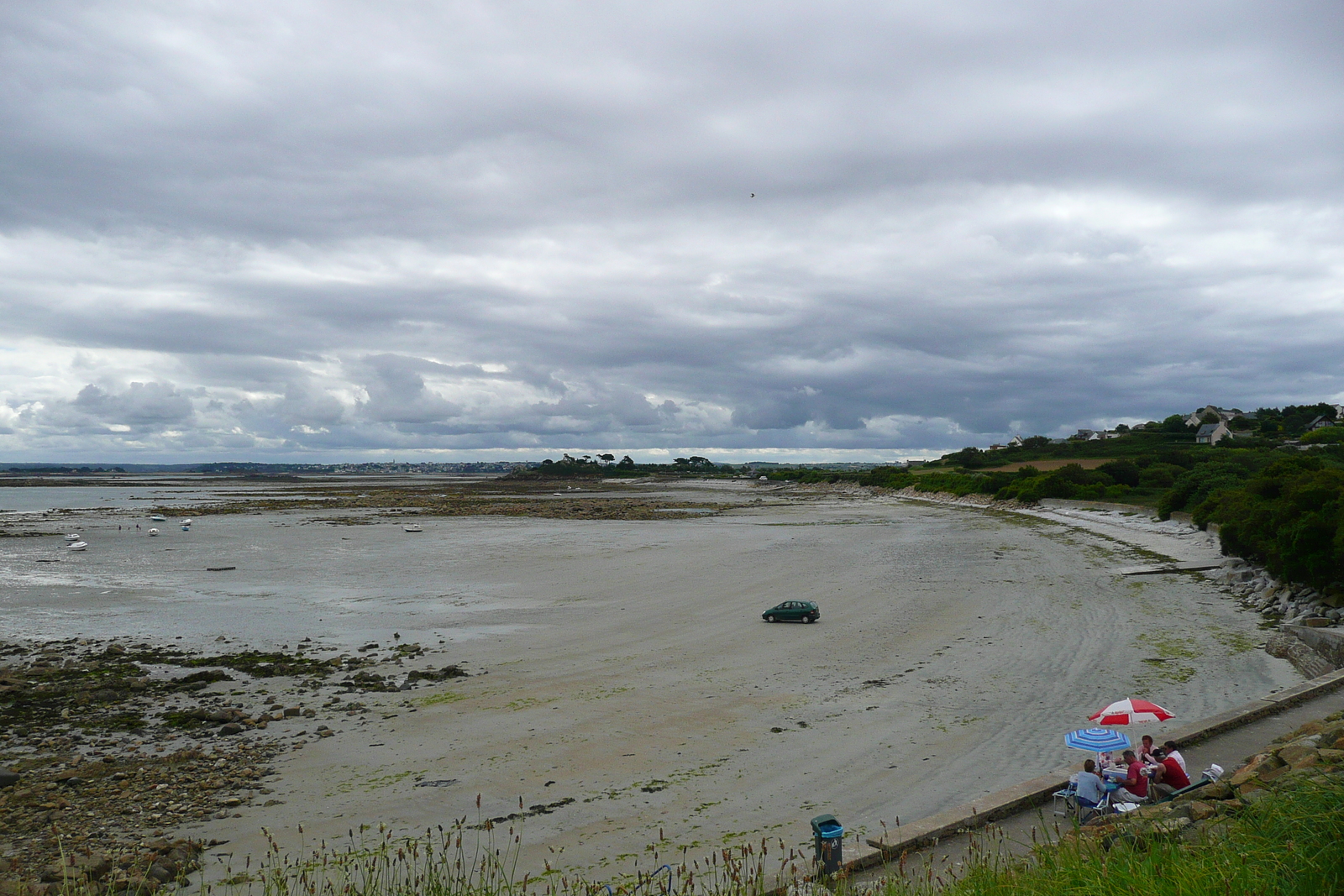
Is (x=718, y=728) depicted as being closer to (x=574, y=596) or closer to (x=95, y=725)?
(x=95, y=725)

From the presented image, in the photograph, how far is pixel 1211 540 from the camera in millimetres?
38969

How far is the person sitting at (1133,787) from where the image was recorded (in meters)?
8.98

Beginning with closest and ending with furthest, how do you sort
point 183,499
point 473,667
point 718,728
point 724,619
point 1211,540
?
point 718,728, point 473,667, point 724,619, point 1211,540, point 183,499

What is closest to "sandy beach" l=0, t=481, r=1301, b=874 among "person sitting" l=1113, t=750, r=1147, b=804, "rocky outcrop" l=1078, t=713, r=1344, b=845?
"person sitting" l=1113, t=750, r=1147, b=804

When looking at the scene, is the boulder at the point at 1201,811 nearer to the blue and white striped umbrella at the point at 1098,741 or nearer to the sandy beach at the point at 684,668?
the blue and white striped umbrella at the point at 1098,741

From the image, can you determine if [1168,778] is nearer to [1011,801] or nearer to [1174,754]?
[1174,754]

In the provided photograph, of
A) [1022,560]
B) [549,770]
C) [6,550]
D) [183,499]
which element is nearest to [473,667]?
[549,770]

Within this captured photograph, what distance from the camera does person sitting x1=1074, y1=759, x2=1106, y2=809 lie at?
29.0 feet

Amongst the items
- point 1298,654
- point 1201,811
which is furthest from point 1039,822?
point 1298,654

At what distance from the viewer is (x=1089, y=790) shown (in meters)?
8.89

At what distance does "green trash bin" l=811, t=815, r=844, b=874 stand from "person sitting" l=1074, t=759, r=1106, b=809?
3600mm

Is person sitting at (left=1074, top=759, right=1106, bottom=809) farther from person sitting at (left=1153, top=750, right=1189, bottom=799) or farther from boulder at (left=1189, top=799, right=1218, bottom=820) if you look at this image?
boulder at (left=1189, top=799, right=1218, bottom=820)

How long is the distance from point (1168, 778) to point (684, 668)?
11194mm

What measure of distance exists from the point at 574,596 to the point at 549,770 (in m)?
17.8
